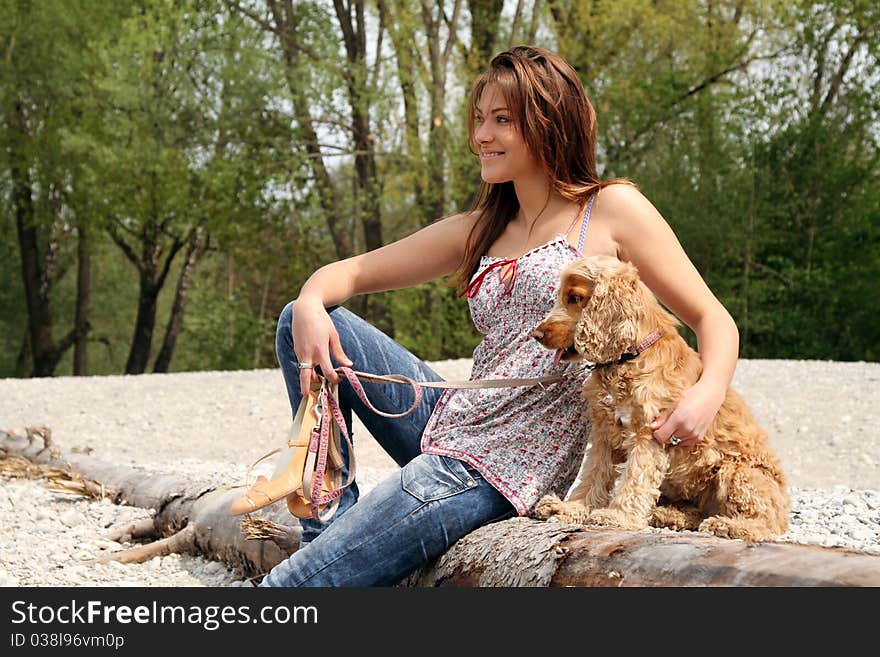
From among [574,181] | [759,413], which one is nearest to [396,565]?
[574,181]

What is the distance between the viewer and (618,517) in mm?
2840

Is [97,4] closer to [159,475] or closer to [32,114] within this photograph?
[32,114]

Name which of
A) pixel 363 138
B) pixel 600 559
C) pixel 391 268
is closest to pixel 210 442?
pixel 391 268

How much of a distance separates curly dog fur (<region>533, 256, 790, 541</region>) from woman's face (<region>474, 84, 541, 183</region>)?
49 centimetres

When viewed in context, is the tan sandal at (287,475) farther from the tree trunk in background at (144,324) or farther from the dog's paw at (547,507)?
the tree trunk in background at (144,324)

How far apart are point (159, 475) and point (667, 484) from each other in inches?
138

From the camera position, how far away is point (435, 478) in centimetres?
300

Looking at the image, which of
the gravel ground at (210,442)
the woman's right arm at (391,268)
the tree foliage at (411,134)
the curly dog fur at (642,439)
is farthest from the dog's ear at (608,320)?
the tree foliage at (411,134)

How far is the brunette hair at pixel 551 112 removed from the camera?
3.21 meters

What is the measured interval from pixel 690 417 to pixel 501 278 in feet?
2.65

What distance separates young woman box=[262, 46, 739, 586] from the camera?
9.80 feet

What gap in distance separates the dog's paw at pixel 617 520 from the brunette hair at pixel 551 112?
1083 millimetres

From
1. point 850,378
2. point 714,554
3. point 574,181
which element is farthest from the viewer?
point 850,378

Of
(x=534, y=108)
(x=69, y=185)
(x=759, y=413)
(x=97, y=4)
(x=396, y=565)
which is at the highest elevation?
(x=97, y=4)
